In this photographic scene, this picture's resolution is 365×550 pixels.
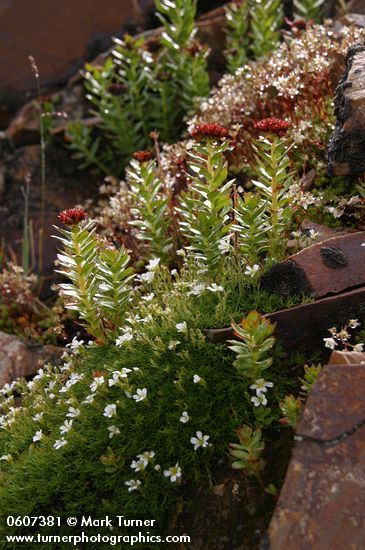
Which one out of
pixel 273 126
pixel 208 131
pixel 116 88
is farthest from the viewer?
pixel 116 88

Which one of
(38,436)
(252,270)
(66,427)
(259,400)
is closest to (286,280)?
(252,270)

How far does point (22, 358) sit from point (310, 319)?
10.8 ft

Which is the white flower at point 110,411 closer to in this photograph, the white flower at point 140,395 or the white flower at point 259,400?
the white flower at point 140,395

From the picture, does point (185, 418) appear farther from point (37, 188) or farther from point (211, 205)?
point (37, 188)

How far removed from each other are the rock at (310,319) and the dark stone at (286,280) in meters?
0.19

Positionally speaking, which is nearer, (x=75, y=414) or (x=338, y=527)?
(x=338, y=527)

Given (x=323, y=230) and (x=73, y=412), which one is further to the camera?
(x=323, y=230)

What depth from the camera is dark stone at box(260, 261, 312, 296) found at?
4664mm

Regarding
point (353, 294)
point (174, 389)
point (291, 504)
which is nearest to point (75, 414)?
point (174, 389)

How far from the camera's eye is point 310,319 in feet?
14.8

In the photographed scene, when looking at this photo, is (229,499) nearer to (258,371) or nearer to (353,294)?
(258,371)

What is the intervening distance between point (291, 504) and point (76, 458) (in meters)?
1.72

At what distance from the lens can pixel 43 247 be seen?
8.78 meters

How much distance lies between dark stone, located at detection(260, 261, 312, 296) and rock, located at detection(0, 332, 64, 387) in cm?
253
